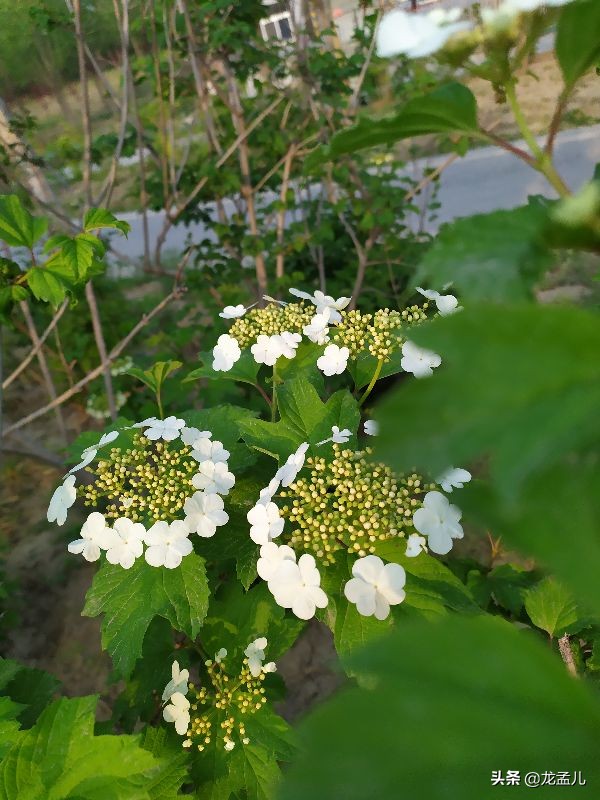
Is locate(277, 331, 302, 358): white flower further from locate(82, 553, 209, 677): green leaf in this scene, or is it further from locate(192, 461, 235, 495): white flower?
locate(82, 553, 209, 677): green leaf

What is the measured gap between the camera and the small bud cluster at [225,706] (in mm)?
958

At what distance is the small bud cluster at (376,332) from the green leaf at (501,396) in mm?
754

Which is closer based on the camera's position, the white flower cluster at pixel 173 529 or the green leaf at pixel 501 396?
the green leaf at pixel 501 396

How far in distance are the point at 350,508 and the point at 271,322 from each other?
481 mm

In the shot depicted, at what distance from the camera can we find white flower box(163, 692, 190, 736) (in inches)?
37.1

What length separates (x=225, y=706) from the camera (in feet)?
3.22

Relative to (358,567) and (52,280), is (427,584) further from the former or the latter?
(52,280)

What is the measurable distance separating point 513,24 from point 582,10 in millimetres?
41

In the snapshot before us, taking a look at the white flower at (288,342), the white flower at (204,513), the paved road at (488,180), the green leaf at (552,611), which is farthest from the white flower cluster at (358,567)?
the paved road at (488,180)

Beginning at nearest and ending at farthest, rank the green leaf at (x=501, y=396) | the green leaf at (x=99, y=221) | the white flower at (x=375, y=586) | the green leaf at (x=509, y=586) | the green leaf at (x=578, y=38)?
the green leaf at (x=501, y=396), the green leaf at (x=578, y=38), the white flower at (x=375, y=586), the green leaf at (x=99, y=221), the green leaf at (x=509, y=586)

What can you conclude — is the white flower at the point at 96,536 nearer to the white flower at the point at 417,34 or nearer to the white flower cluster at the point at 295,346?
the white flower cluster at the point at 295,346

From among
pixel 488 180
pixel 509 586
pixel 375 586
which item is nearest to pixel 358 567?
pixel 375 586

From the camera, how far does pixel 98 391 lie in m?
3.31

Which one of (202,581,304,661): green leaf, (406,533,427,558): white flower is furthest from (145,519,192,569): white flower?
(406,533,427,558): white flower
